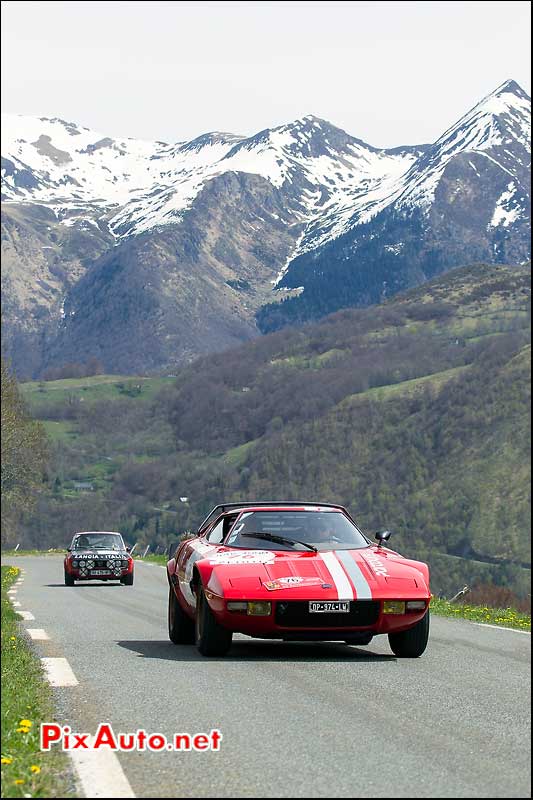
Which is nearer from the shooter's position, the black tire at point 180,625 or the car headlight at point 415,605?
the car headlight at point 415,605

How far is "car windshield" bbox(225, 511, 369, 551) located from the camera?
39.1 feet

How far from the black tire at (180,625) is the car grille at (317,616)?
191 centimetres

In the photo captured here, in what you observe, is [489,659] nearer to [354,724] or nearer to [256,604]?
[256,604]

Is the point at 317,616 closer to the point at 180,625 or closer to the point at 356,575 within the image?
the point at 356,575

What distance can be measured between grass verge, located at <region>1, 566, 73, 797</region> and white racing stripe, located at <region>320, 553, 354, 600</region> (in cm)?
266

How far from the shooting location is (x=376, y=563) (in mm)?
11469

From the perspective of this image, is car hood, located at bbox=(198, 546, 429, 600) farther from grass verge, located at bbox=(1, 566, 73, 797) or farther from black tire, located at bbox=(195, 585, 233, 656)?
grass verge, located at bbox=(1, 566, 73, 797)

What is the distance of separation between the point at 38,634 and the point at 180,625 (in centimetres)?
250

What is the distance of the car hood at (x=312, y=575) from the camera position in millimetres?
10859

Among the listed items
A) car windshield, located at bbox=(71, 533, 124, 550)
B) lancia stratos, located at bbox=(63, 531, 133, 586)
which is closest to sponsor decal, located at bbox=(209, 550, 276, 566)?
lancia stratos, located at bbox=(63, 531, 133, 586)

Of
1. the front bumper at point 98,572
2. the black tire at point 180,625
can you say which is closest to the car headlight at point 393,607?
the black tire at point 180,625

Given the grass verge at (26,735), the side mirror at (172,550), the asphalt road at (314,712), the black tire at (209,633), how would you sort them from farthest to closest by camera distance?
the side mirror at (172,550)
the black tire at (209,633)
the asphalt road at (314,712)
the grass verge at (26,735)

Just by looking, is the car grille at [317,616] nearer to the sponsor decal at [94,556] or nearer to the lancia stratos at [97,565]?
the lancia stratos at [97,565]

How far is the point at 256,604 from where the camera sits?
10812mm
